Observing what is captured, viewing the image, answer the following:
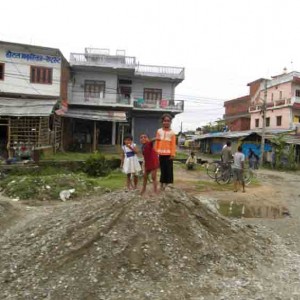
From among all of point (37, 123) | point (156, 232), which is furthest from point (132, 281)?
point (37, 123)

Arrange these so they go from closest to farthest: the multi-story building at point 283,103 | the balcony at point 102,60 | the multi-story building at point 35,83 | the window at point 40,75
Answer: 1. the multi-story building at point 35,83
2. the window at point 40,75
3. the balcony at point 102,60
4. the multi-story building at point 283,103

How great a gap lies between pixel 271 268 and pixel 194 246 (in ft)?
3.95

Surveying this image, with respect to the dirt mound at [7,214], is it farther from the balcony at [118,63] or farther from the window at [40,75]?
the balcony at [118,63]

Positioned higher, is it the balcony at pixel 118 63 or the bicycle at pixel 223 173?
the balcony at pixel 118 63

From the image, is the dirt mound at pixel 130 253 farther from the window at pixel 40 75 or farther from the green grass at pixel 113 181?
the window at pixel 40 75

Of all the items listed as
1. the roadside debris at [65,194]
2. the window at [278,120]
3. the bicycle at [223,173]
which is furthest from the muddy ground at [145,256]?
Answer: the window at [278,120]

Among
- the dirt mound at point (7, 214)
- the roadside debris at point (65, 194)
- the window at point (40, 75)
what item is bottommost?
the dirt mound at point (7, 214)

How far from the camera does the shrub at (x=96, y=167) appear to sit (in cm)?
1749

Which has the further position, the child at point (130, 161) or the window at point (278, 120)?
the window at point (278, 120)

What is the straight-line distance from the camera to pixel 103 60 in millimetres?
33188

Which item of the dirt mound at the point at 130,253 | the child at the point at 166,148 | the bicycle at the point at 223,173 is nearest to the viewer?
the dirt mound at the point at 130,253

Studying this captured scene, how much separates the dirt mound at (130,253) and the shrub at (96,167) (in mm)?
10077

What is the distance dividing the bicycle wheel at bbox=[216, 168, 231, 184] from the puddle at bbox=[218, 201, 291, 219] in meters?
4.57

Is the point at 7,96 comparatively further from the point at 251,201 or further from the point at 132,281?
the point at 132,281
